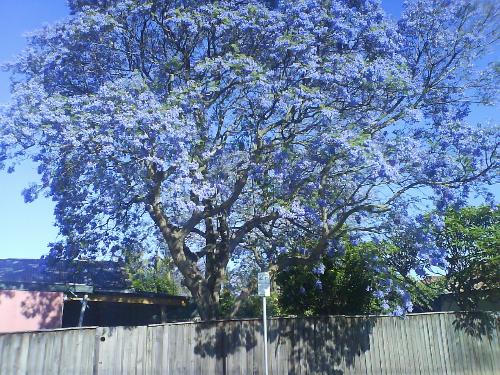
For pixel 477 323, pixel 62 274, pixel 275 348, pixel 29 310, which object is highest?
pixel 62 274

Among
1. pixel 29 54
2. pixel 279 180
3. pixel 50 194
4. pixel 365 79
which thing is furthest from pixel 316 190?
pixel 29 54

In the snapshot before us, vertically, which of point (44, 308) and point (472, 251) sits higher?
point (472, 251)

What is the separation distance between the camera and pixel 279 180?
48.8 ft

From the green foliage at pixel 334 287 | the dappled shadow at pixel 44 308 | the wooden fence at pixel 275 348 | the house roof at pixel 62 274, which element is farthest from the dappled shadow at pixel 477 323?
the dappled shadow at pixel 44 308

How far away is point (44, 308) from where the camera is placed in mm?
17484

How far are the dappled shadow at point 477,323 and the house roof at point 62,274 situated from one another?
11793 millimetres

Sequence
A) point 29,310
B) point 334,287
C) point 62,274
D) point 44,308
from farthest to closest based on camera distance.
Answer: point 62,274 → point 334,287 → point 44,308 → point 29,310

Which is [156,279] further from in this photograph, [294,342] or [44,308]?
[294,342]

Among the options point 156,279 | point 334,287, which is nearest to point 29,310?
point 334,287

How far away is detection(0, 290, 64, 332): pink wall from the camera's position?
16.7m

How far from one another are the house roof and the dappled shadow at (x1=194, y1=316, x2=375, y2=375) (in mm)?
6226

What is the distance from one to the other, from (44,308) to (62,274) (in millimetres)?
2602

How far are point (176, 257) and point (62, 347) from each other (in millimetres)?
4371

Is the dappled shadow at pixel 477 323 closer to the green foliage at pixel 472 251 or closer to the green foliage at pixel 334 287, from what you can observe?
the green foliage at pixel 472 251
